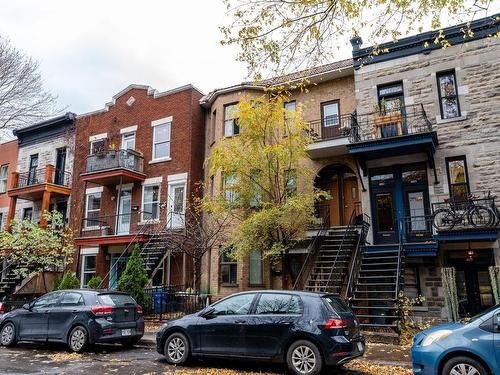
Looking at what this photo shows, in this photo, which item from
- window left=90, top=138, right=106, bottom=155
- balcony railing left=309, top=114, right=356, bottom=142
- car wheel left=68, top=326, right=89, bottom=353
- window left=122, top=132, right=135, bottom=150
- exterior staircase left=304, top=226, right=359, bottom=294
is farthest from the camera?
window left=90, top=138, right=106, bottom=155

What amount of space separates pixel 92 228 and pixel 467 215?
18.2m

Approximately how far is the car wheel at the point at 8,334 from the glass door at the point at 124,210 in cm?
960

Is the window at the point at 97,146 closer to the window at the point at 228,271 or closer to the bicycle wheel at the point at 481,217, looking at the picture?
the window at the point at 228,271

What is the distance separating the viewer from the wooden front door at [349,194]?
1745cm

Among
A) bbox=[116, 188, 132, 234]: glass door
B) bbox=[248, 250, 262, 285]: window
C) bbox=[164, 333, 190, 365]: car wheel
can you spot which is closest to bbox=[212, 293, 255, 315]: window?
bbox=[164, 333, 190, 365]: car wheel

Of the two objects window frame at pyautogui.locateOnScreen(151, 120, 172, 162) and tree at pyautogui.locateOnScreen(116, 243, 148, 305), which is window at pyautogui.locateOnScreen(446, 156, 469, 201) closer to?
tree at pyautogui.locateOnScreen(116, 243, 148, 305)

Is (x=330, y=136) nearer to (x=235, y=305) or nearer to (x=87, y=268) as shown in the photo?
(x=235, y=305)

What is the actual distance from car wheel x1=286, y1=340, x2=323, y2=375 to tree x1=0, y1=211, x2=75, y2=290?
1669cm

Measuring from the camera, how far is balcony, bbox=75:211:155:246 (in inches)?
770

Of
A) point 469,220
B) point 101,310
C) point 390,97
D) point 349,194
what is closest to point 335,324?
point 101,310

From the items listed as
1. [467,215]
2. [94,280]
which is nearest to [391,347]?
[467,215]

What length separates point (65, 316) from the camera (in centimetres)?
1060

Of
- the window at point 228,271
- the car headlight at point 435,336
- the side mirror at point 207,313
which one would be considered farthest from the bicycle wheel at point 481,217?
the window at point 228,271

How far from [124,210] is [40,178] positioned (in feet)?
24.1
